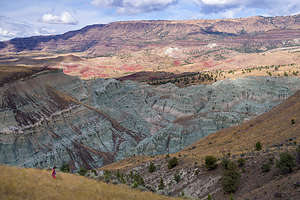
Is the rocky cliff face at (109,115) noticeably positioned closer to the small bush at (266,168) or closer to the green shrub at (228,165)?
the green shrub at (228,165)

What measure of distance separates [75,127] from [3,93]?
15.5 metres

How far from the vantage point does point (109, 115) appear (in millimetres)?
65000

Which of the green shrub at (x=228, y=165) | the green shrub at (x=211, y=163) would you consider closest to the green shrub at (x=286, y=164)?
the green shrub at (x=228, y=165)

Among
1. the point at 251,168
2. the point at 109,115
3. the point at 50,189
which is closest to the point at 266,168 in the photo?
the point at 251,168

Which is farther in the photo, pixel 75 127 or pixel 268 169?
pixel 75 127

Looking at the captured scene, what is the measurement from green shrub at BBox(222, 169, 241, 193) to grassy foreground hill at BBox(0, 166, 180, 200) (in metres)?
5.45

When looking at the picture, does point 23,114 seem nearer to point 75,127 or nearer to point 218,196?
point 75,127

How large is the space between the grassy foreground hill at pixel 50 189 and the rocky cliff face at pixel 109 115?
29831 mm

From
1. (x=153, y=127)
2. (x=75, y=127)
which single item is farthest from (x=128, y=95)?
(x=75, y=127)

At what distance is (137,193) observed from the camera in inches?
667

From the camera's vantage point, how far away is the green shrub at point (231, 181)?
1878 cm

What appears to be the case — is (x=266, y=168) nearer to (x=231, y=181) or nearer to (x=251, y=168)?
(x=251, y=168)

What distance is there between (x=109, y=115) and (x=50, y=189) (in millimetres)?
50446

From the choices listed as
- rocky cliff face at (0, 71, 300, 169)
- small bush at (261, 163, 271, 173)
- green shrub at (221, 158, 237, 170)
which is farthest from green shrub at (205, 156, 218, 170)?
rocky cliff face at (0, 71, 300, 169)
